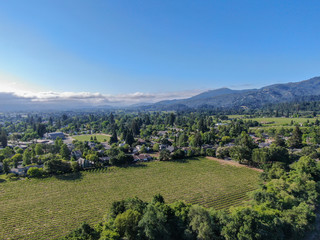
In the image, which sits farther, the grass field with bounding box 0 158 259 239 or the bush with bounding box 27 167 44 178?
the bush with bounding box 27 167 44 178

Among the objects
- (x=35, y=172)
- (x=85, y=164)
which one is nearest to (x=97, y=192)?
(x=85, y=164)

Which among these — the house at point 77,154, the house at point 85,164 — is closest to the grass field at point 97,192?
the house at point 85,164

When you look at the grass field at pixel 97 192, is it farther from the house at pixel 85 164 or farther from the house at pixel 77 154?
the house at pixel 77 154

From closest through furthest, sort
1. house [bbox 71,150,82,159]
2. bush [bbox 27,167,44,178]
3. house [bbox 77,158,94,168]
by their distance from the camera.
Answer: bush [bbox 27,167,44,178]
house [bbox 77,158,94,168]
house [bbox 71,150,82,159]

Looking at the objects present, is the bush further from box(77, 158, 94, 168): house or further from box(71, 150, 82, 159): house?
box(71, 150, 82, 159): house

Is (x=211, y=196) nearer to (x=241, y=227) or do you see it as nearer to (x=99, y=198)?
(x=241, y=227)

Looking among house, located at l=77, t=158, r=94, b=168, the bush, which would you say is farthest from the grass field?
house, located at l=77, t=158, r=94, b=168

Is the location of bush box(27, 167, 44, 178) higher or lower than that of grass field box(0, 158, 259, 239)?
higher

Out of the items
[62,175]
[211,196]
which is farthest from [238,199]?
[62,175]
